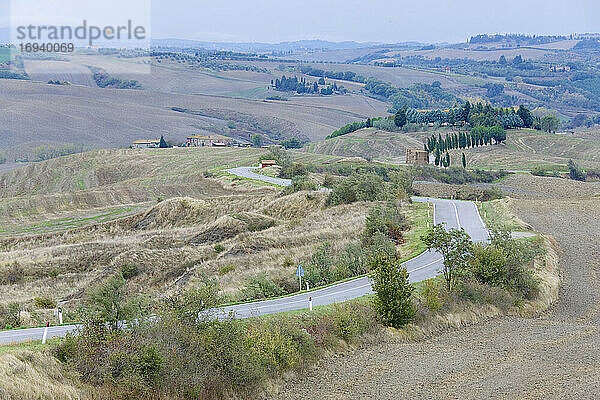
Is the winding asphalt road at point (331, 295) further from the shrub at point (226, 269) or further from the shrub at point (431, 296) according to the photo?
the shrub at point (226, 269)

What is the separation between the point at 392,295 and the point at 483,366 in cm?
422

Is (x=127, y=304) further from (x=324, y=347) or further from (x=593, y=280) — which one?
(x=593, y=280)

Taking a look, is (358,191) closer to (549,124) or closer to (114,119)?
(549,124)

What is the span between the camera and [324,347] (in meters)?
20.1

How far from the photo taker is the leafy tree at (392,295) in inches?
875

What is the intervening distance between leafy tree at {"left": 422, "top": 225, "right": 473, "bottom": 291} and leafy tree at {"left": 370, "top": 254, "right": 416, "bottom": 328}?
4.15 m

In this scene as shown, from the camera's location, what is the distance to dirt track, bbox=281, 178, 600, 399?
17.1 metres

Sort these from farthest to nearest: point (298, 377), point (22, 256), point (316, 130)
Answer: point (316, 130), point (22, 256), point (298, 377)

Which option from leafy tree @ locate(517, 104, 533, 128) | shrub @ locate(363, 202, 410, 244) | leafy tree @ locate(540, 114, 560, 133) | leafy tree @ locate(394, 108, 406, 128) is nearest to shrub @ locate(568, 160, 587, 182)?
leafy tree @ locate(517, 104, 533, 128)

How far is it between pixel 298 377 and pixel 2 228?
150 feet

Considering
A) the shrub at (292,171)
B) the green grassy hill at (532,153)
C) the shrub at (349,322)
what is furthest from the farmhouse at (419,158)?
the shrub at (349,322)

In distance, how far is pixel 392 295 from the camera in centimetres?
2228

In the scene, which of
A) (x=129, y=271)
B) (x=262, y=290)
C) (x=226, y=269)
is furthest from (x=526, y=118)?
(x=262, y=290)

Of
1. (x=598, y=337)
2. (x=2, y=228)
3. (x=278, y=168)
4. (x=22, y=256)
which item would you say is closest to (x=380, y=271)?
(x=598, y=337)
